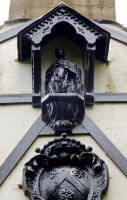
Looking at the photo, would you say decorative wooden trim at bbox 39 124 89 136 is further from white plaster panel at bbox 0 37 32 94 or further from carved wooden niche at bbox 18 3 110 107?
white plaster panel at bbox 0 37 32 94

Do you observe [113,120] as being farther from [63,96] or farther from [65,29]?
[65,29]

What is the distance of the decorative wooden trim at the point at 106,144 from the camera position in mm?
5258

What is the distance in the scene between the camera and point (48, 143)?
17.0ft

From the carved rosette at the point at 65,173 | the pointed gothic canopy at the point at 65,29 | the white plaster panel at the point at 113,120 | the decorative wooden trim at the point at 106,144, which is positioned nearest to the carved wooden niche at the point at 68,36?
Result: the pointed gothic canopy at the point at 65,29

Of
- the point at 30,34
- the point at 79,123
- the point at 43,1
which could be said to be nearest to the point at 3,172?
the point at 79,123

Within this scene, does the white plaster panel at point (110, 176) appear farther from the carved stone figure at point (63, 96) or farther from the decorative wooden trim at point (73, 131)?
the carved stone figure at point (63, 96)

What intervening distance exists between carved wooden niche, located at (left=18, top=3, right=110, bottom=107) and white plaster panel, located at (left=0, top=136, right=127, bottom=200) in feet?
1.36

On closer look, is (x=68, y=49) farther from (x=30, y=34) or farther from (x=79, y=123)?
(x=79, y=123)

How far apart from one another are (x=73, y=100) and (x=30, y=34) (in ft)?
2.49

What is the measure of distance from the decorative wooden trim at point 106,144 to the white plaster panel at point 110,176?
30 mm

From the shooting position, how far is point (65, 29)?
19.7 feet

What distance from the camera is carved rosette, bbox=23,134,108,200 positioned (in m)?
4.93

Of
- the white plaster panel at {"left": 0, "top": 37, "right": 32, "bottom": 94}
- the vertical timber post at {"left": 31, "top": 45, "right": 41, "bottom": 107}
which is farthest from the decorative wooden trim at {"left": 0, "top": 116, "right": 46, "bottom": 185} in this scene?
the white plaster panel at {"left": 0, "top": 37, "right": 32, "bottom": 94}

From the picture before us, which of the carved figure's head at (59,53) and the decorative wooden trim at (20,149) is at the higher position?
the carved figure's head at (59,53)
